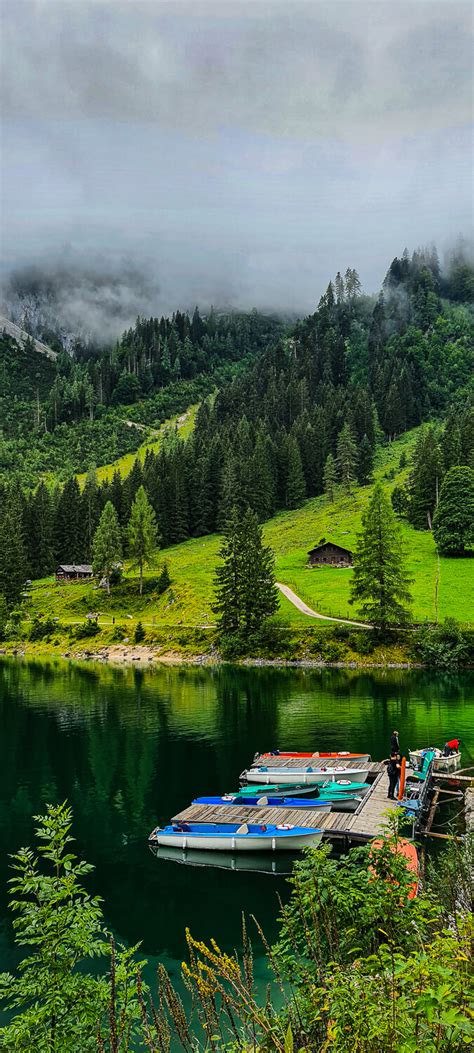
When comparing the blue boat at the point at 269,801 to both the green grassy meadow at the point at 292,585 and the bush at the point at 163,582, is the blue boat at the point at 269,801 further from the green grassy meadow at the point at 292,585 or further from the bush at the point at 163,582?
the bush at the point at 163,582

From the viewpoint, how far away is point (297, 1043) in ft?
26.1

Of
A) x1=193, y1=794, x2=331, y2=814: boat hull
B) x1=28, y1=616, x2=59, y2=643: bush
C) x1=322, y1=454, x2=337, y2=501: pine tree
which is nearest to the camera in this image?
x1=193, y1=794, x2=331, y2=814: boat hull

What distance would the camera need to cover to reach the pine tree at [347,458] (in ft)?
501

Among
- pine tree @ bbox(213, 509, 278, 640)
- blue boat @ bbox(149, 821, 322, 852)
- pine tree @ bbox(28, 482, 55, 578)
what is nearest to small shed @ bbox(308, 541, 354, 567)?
pine tree @ bbox(213, 509, 278, 640)

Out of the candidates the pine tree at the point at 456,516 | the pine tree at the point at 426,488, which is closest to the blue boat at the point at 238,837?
the pine tree at the point at 456,516

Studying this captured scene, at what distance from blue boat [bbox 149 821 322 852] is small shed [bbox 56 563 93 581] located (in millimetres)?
107461

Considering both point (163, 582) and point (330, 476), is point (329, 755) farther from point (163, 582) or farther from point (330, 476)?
point (330, 476)

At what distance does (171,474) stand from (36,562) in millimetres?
41754

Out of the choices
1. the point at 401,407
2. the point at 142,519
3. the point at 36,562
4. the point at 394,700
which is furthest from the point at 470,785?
the point at 401,407

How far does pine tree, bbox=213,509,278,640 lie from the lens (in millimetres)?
86750

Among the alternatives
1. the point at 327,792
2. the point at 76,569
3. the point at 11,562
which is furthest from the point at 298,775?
the point at 76,569

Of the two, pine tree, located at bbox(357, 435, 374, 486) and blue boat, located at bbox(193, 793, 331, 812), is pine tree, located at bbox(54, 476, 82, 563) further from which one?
blue boat, located at bbox(193, 793, 331, 812)

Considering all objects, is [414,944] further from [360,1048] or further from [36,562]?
[36,562]

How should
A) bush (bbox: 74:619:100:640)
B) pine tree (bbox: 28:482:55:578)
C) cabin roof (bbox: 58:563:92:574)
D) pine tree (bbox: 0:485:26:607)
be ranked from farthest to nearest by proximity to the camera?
pine tree (bbox: 28:482:55:578), cabin roof (bbox: 58:563:92:574), pine tree (bbox: 0:485:26:607), bush (bbox: 74:619:100:640)
